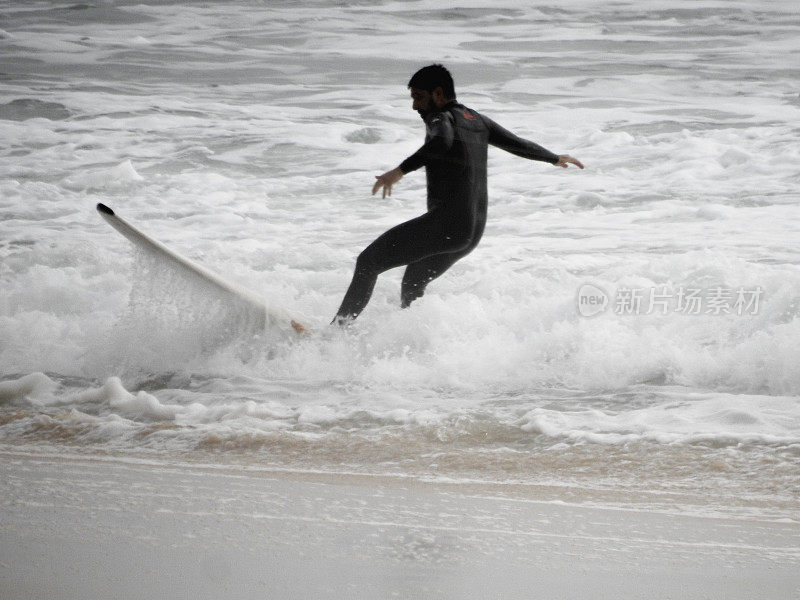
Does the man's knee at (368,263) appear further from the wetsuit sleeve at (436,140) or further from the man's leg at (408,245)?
the wetsuit sleeve at (436,140)

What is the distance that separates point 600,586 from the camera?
208 centimetres

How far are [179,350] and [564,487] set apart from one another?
269cm

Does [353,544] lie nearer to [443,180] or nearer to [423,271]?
[443,180]

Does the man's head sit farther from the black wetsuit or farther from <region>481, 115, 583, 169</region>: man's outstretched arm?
<region>481, 115, 583, 169</region>: man's outstretched arm

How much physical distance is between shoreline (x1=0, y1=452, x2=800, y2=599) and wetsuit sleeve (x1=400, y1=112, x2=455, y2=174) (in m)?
1.77

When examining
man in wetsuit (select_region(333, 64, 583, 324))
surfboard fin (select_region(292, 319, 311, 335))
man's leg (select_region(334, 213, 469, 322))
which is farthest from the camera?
Result: surfboard fin (select_region(292, 319, 311, 335))

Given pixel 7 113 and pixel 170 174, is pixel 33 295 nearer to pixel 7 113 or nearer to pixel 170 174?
pixel 170 174

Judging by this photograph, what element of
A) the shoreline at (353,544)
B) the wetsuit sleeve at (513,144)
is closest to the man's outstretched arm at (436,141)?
the wetsuit sleeve at (513,144)

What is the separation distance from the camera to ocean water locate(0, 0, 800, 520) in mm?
3697

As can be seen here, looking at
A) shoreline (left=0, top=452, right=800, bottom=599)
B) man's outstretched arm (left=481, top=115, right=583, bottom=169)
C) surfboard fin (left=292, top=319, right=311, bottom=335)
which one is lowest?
surfboard fin (left=292, top=319, right=311, bottom=335)

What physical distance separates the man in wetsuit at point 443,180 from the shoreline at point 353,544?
1774 mm

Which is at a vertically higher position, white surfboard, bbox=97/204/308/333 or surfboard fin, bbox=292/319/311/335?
white surfboard, bbox=97/204/308/333

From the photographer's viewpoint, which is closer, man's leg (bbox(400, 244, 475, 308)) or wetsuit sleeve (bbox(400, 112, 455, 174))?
wetsuit sleeve (bbox(400, 112, 455, 174))

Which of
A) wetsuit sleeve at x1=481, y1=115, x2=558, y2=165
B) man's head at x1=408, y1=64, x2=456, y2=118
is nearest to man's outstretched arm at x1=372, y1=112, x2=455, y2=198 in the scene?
man's head at x1=408, y1=64, x2=456, y2=118
